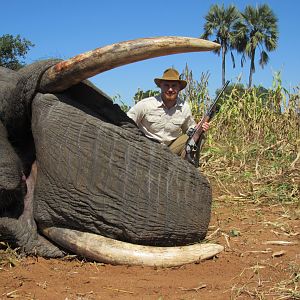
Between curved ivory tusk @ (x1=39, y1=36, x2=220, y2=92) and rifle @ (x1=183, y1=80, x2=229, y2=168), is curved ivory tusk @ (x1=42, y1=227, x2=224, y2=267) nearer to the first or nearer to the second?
curved ivory tusk @ (x1=39, y1=36, x2=220, y2=92)

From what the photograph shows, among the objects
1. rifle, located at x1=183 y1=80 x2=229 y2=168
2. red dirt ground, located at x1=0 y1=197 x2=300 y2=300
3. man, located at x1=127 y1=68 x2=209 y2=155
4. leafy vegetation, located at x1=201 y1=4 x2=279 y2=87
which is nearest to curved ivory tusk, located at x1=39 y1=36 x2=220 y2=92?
Result: red dirt ground, located at x1=0 y1=197 x2=300 y2=300

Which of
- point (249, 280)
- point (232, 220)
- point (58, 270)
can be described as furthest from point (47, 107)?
point (232, 220)

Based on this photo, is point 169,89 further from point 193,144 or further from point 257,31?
point 257,31

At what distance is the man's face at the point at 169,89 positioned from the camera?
6.56 metres

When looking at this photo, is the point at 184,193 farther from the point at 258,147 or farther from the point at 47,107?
the point at 258,147

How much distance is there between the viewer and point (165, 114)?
22.0 feet

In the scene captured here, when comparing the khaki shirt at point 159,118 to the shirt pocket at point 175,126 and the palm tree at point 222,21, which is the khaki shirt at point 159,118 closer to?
the shirt pocket at point 175,126

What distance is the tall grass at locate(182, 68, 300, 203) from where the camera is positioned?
7078 mm

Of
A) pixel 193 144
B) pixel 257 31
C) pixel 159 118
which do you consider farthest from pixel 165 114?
pixel 257 31

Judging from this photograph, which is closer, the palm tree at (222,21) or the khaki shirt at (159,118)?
the khaki shirt at (159,118)

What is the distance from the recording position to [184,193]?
13.4ft

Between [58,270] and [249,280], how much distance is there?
1.33 m

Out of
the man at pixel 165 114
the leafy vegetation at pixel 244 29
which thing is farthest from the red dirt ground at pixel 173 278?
the leafy vegetation at pixel 244 29

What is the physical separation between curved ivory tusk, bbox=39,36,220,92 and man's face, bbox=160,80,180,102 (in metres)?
2.59
